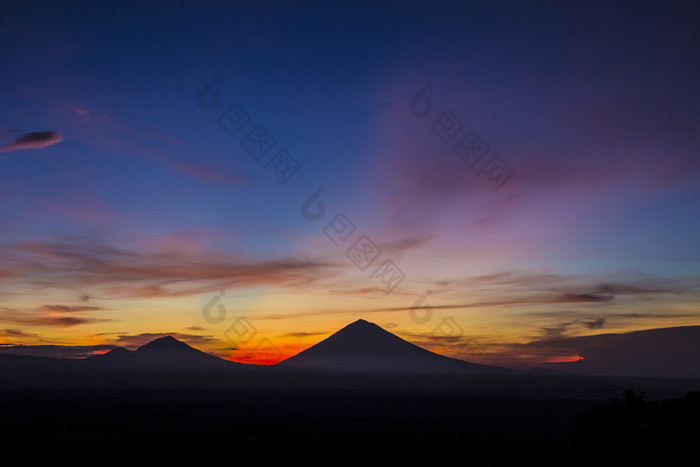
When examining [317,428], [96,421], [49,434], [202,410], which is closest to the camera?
[49,434]

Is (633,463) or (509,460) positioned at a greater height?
(633,463)

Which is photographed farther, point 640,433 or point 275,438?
point 275,438

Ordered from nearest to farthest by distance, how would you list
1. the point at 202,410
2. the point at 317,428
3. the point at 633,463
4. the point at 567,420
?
1. the point at 633,463
2. the point at 317,428
3. the point at 567,420
4. the point at 202,410

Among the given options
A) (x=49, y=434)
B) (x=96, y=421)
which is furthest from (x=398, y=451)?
(x=96, y=421)

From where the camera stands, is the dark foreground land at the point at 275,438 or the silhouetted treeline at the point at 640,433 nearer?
the silhouetted treeline at the point at 640,433

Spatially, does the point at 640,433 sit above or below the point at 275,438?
above

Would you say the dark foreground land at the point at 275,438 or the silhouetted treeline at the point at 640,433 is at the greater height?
the silhouetted treeline at the point at 640,433

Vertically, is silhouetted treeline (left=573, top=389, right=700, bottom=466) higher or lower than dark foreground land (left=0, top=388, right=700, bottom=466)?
higher

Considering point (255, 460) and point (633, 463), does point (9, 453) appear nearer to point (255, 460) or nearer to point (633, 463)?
point (255, 460)

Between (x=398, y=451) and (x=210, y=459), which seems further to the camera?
(x=398, y=451)

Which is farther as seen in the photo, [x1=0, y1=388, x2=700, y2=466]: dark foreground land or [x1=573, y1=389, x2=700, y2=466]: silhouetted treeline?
[x1=0, y1=388, x2=700, y2=466]: dark foreground land
